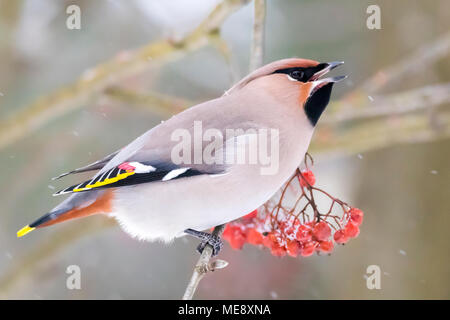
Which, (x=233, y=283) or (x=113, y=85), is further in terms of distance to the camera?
(x=233, y=283)

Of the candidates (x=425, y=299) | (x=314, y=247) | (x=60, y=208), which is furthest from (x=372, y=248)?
(x=60, y=208)

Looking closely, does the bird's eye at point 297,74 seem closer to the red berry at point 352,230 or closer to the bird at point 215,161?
the bird at point 215,161

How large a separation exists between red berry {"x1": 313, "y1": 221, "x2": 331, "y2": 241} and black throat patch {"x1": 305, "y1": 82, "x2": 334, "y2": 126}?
50cm

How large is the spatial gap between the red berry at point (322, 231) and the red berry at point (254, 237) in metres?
0.32

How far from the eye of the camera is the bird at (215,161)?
3061 millimetres

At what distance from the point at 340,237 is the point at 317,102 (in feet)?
2.11

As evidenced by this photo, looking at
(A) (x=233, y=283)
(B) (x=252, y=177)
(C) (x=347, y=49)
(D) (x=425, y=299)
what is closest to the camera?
(B) (x=252, y=177)

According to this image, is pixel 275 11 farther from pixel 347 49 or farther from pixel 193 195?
pixel 193 195

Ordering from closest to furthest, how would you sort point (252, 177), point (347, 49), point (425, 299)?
1. point (252, 177)
2. point (425, 299)
3. point (347, 49)

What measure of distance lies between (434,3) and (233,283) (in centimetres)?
313

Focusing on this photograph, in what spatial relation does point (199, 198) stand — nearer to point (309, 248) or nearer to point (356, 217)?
point (309, 248)

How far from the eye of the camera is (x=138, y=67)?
435cm

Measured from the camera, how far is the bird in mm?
3061

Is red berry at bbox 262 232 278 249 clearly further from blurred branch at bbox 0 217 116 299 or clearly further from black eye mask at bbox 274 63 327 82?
blurred branch at bbox 0 217 116 299
